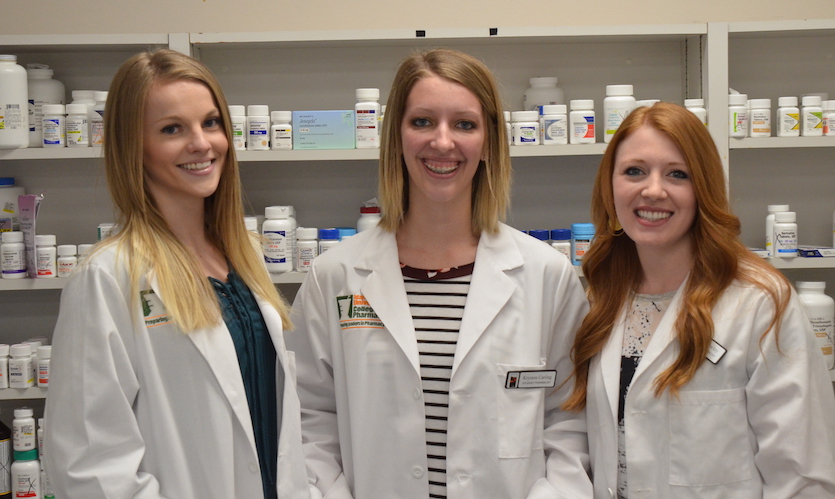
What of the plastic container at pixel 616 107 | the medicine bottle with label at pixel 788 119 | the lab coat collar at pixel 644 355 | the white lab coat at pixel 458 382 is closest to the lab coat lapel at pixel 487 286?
the white lab coat at pixel 458 382

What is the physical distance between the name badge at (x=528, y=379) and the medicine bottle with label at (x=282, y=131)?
1.25 m

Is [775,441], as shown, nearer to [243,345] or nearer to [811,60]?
[243,345]

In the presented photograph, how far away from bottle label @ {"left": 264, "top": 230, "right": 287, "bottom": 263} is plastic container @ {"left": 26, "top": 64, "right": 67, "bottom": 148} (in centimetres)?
81

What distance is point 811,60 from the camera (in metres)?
2.81

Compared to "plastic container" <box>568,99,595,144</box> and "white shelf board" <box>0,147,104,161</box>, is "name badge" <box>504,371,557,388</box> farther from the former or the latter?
"white shelf board" <box>0,147,104,161</box>

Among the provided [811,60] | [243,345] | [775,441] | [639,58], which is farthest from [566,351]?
[811,60]

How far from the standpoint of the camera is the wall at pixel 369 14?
108 inches

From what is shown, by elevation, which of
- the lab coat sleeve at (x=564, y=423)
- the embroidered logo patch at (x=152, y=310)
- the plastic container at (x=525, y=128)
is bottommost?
the lab coat sleeve at (x=564, y=423)

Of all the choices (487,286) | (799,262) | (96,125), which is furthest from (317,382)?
(799,262)

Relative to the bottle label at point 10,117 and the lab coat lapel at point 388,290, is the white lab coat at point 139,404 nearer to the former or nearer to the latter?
the lab coat lapel at point 388,290

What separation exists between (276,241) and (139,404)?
1.21 meters

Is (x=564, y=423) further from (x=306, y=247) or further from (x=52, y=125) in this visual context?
(x=52, y=125)

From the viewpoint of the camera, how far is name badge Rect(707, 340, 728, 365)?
4.58 feet

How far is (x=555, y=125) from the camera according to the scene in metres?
2.44
